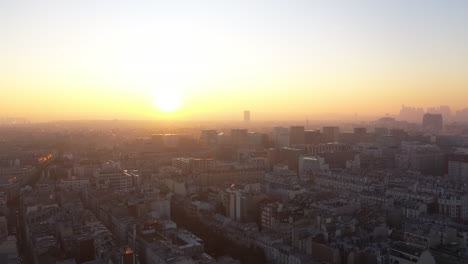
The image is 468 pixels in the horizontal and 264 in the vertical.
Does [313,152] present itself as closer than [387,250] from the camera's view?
No

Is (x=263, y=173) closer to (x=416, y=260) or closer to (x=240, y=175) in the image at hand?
(x=240, y=175)

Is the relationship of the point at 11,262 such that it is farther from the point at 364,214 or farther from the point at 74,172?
the point at 74,172

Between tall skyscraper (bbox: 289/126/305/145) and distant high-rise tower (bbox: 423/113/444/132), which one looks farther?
distant high-rise tower (bbox: 423/113/444/132)

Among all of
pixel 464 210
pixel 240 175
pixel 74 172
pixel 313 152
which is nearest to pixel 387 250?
pixel 464 210

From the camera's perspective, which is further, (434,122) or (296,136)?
(434,122)

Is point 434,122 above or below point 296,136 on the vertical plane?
above

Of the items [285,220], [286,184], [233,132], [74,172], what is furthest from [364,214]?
[233,132]

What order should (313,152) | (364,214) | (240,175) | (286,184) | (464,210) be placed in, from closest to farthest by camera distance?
(364,214)
(464,210)
(286,184)
(240,175)
(313,152)

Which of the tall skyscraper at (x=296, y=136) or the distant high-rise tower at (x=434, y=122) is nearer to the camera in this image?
the tall skyscraper at (x=296, y=136)

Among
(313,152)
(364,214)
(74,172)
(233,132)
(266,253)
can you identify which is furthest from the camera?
(233,132)
